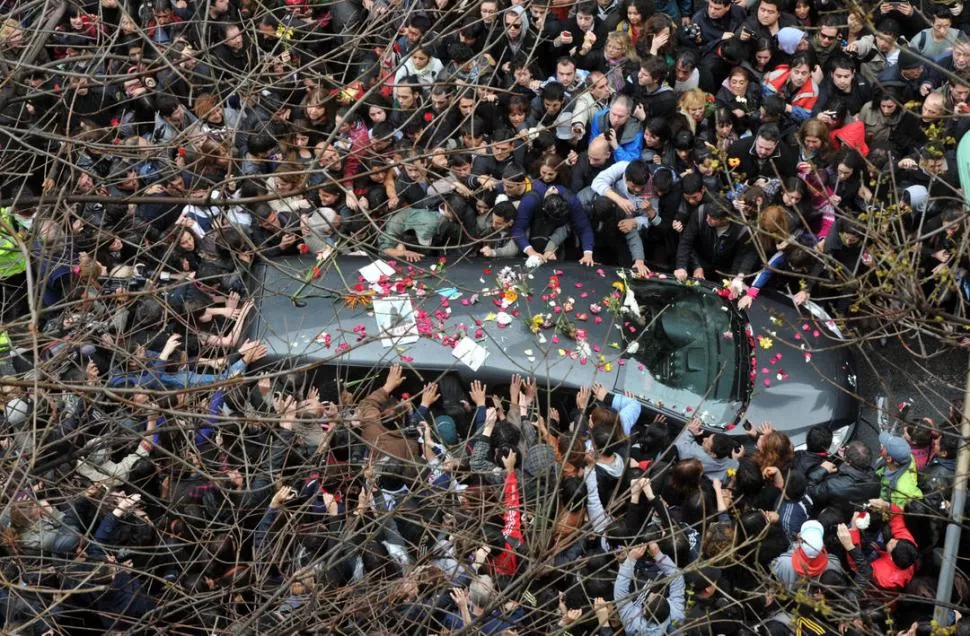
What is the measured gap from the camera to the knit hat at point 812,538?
26.3ft

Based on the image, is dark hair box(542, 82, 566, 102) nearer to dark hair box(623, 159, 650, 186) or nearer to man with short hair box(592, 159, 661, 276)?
man with short hair box(592, 159, 661, 276)

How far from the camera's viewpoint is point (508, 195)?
10.4 meters

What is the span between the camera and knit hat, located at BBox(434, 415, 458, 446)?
9012mm

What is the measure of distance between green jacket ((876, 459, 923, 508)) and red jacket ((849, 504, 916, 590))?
0.12 meters

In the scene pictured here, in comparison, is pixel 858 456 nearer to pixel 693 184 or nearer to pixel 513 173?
pixel 693 184

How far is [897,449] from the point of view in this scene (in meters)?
8.65

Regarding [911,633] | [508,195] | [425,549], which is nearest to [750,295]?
[508,195]

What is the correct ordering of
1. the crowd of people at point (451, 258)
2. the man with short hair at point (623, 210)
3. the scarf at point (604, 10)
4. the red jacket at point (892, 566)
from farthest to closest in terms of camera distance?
the scarf at point (604, 10) < the man with short hair at point (623, 210) < the red jacket at point (892, 566) < the crowd of people at point (451, 258)

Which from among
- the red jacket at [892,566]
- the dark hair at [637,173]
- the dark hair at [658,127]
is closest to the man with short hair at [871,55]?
the dark hair at [658,127]

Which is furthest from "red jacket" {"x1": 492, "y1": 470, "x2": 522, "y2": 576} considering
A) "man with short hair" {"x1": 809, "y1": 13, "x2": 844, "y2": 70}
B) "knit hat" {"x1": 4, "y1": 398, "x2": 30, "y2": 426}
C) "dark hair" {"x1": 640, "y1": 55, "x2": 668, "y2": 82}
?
"man with short hair" {"x1": 809, "y1": 13, "x2": 844, "y2": 70}

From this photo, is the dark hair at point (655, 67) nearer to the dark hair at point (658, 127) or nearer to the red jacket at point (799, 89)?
the dark hair at point (658, 127)

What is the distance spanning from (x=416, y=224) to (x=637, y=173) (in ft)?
6.20

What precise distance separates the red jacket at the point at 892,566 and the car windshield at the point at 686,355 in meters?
1.40

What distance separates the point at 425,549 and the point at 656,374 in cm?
258
